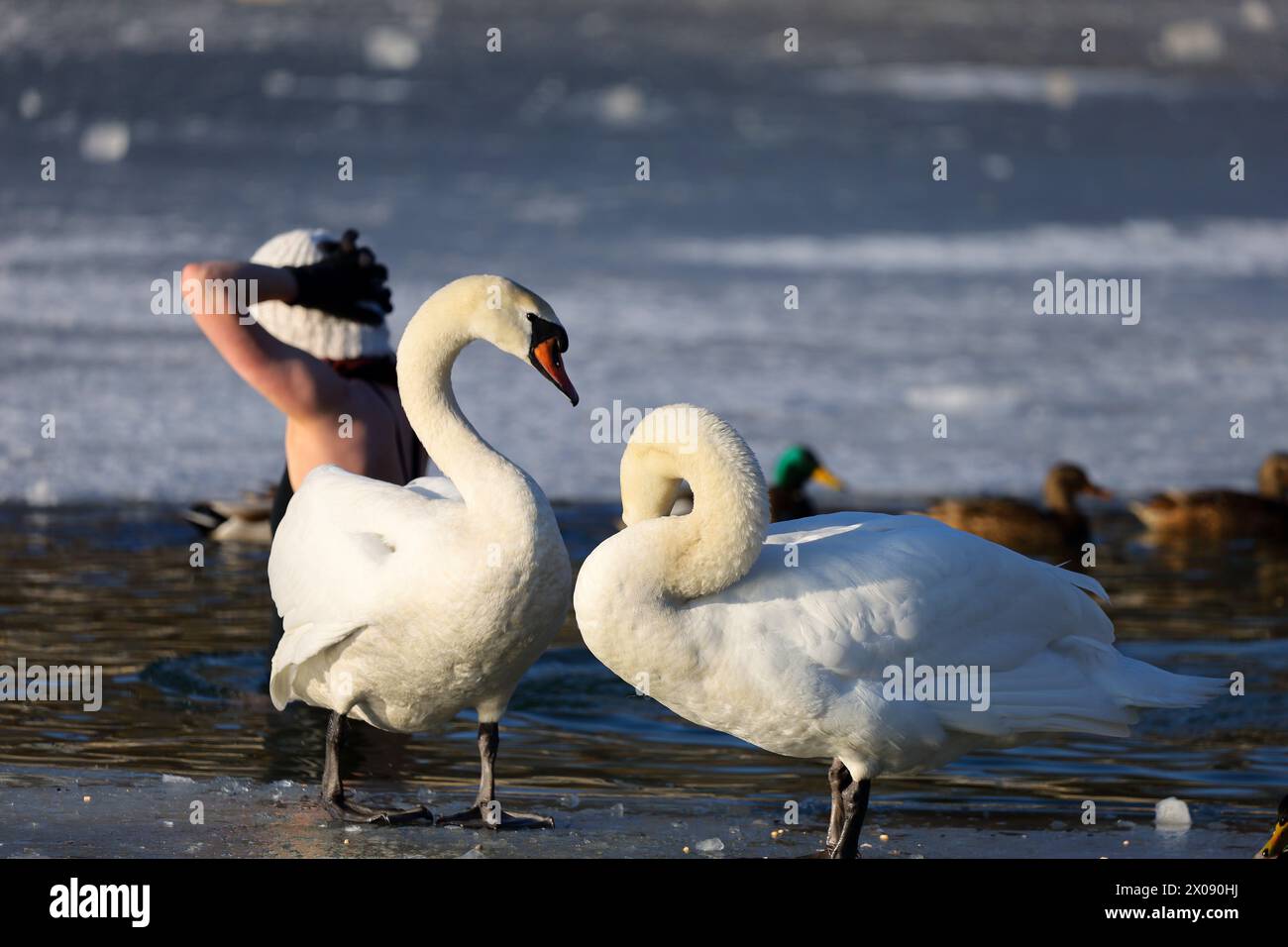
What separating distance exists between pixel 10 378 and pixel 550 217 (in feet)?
40.4

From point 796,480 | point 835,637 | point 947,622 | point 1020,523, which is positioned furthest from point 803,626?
point 796,480

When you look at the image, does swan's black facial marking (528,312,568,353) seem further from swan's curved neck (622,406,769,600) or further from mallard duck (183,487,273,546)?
mallard duck (183,487,273,546)

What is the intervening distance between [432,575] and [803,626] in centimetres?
101

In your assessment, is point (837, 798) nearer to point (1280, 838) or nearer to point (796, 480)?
point (1280, 838)

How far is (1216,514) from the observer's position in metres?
12.2

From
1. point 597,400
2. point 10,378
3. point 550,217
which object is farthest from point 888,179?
point 10,378

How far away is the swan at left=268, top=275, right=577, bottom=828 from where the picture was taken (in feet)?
16.5

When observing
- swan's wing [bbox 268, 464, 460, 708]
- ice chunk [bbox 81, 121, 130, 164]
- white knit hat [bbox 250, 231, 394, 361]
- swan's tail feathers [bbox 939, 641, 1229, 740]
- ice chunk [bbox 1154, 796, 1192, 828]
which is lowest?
ice chunk [bbox 1154, 796, 1192, 828]

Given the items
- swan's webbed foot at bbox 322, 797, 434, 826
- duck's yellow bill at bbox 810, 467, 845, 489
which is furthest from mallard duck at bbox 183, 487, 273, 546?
swan's webbed foot at bbox 322, 797, 434, 826

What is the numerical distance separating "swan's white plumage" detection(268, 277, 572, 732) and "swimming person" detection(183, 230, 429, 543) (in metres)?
1.31

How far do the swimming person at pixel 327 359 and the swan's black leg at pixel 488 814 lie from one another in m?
1.86

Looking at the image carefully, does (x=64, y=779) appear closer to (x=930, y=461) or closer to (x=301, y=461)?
(x=301, y=461)

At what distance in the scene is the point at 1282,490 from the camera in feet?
45.0
